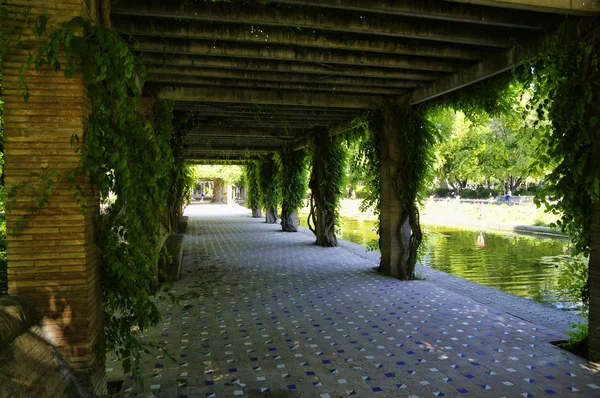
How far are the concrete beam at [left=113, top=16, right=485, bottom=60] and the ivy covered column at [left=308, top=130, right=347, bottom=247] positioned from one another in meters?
5.58

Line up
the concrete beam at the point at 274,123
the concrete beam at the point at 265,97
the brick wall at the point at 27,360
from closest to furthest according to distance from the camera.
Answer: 1. the brick wall at the point at 27,360
2. the concrete beam at the point at 265,97
3. the concrete beam at the point at 274,123

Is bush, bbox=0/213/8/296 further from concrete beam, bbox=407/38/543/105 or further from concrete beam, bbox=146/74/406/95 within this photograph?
concrete beam, bbox=407/38/543/105

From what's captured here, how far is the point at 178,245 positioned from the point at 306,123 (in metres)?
4.45

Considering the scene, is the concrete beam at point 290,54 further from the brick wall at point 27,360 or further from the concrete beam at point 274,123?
the concrete beam at point 274,123

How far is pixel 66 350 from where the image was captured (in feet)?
9.79

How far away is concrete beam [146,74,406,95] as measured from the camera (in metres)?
7.01

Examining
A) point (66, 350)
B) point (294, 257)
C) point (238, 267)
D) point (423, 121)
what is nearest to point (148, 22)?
point (66, 350)

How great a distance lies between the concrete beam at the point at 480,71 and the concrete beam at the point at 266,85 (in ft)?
2.01

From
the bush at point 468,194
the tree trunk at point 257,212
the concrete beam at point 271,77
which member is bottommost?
the tree trunk at point 257,212

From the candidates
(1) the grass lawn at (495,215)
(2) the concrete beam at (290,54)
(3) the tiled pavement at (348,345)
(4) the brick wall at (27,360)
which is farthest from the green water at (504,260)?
(4) the brick wall at (27,360)

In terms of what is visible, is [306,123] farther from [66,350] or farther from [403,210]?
[66,350]

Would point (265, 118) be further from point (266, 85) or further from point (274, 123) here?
point (266, 85)

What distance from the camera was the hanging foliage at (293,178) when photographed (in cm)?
1540

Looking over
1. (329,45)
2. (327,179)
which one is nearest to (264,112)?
(327,179)
